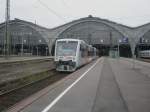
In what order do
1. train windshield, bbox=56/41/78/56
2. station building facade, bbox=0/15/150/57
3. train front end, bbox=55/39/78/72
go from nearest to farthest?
train front end, bbox=55/39/78/72, train windshield, bbox=56/41/78/56, station building facade, bbox=0/15/150/57

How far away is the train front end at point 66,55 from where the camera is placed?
2702 centimetres

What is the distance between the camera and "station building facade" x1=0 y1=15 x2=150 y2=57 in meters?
134

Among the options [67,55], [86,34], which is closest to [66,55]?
[67,55]

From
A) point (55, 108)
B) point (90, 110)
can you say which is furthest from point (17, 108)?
point (90, 110)

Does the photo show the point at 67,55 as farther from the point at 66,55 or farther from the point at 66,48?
Result: the point at 66,48

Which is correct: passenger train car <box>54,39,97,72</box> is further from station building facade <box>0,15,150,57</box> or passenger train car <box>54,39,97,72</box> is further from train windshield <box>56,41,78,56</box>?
station building facade <box>0,15,150,57</box>

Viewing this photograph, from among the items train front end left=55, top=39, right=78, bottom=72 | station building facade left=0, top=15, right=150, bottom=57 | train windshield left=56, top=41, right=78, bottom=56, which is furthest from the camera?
station building facade left=0, top=15, right=150, bottom=57

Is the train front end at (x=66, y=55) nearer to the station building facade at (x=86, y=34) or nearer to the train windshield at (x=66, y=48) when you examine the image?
the train windshield at (x=66, y=48)

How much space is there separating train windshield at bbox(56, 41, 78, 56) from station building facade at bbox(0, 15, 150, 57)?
10306cm

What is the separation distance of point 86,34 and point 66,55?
109757 mm

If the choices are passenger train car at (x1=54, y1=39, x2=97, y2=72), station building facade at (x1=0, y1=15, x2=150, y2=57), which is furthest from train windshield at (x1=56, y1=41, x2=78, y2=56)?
station building facade at (x1=0, y1=15, x2=150, y2=57)

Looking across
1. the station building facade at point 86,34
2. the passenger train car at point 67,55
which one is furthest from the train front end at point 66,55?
the station building facade at point 86,34

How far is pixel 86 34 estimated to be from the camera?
136 meters

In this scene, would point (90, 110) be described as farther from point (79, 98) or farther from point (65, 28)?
point (65, 28)
